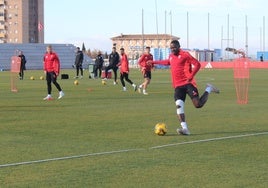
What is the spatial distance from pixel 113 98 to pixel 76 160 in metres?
15.3

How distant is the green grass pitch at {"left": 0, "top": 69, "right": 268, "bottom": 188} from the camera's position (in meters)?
8.94

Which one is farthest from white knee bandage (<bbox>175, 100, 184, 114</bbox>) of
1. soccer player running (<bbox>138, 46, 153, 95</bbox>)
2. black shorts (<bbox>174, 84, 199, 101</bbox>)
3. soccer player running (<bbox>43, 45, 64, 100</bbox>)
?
soccer player running (<bbox>138, 46, 153, 95</bbox>)

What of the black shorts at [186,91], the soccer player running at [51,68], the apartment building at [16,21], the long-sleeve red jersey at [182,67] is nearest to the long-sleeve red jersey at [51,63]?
the soccer player running at [51,68]

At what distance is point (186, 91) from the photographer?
47.9ft

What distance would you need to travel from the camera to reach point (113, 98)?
25.7 m

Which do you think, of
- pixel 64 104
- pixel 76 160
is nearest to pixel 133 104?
pixel 64 104

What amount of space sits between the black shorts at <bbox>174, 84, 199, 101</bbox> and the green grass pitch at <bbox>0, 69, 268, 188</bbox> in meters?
0.75

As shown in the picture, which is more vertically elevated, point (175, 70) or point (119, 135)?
point (175, 70)

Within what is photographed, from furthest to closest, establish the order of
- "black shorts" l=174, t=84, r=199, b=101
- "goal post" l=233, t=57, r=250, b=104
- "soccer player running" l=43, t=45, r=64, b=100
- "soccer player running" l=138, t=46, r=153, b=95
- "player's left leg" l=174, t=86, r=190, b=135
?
"soccer player running" l=138, t=46, r=153, b=95 < "soccer player running" l=43, t=45, r=64, b=100 < "goal post" l=233, t=57, r=250, b=104 < "black shorts" l=174, t=84, r=199, b=101 < "player's left leg" l=174, t=86, r=190, b=135

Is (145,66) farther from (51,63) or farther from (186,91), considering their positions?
(186,91)

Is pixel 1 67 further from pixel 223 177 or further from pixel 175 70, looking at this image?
pixel 223 177

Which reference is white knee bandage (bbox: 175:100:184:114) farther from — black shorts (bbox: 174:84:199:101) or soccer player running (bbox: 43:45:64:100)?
soccer player running (bbox: 43:45:64:100)

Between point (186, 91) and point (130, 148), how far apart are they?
10.7 feet

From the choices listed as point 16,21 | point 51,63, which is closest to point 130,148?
point 51,63
